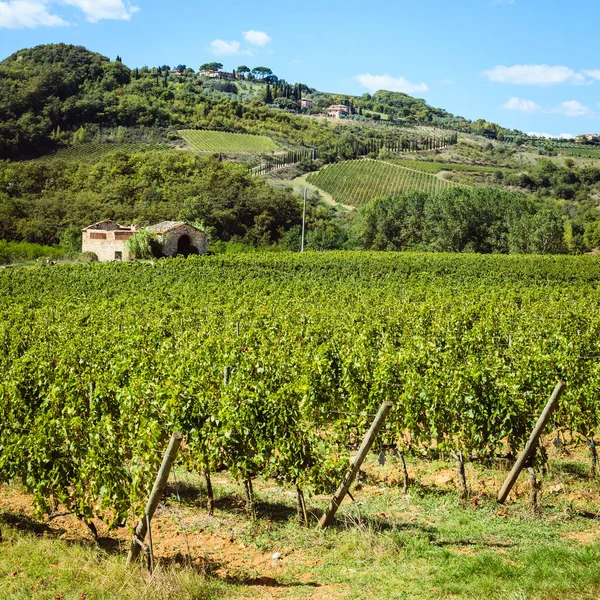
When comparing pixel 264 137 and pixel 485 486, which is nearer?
pixel 485 486

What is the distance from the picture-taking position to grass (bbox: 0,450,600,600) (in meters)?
5.77

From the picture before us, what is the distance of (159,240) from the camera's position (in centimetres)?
4691

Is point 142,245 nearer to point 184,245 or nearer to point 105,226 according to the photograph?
point 184,245

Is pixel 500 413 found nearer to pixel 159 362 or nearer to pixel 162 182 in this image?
pixel 159 362

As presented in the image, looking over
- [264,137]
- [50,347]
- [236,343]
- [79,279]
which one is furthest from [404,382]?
[264,137]

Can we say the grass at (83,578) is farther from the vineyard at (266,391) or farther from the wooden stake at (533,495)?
the wooden stake at (533,495)

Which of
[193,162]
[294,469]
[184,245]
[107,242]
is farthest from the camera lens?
[193,162]

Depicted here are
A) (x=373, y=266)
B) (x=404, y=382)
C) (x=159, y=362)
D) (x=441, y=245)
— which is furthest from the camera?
(x=441, y=245)

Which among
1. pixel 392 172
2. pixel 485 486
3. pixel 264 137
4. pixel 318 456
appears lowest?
pixel 485 486

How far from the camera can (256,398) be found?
775 centimetres

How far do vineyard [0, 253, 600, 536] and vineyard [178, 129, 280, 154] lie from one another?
97316mm

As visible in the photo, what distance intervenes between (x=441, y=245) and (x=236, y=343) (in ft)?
192

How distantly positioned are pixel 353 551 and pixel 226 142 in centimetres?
11669

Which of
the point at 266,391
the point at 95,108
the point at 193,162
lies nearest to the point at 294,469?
the point at 266,391
